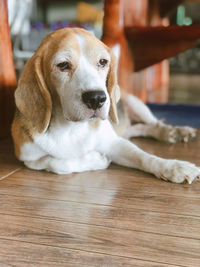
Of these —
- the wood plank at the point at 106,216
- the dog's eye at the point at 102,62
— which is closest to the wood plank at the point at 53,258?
the wood plank at the point at 106,216

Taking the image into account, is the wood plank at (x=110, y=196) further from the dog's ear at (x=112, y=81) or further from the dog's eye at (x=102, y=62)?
the dog's eye at (x=102, y=62)

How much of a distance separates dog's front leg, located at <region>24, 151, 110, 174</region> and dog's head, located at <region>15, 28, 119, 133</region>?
0.21 m

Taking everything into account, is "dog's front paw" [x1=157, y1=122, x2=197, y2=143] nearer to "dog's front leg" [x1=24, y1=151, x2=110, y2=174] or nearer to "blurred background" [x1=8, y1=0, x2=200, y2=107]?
"dog's front leg" [x1=24, y1=151, x2=110, y2=174]

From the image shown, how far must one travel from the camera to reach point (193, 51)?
7957mm

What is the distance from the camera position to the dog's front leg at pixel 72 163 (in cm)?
172

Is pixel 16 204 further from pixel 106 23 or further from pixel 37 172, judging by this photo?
pixel 106 23

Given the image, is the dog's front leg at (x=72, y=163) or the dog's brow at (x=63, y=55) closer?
the dog's brow at (x=63, y=55)

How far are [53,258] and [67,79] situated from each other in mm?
807

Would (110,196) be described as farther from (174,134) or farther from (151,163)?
(174,134)

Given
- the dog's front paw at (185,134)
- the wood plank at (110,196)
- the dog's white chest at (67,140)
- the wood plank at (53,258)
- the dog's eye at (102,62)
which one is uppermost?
the dog's eye at (102,62)

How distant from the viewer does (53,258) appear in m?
1.00

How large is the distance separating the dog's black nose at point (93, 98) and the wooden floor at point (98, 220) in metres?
0.41

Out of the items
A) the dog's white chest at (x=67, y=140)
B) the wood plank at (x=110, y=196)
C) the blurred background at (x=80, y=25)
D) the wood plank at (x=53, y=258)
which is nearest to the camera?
the wood plank at (x=53, y=258)

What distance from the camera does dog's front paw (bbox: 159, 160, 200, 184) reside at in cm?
156
